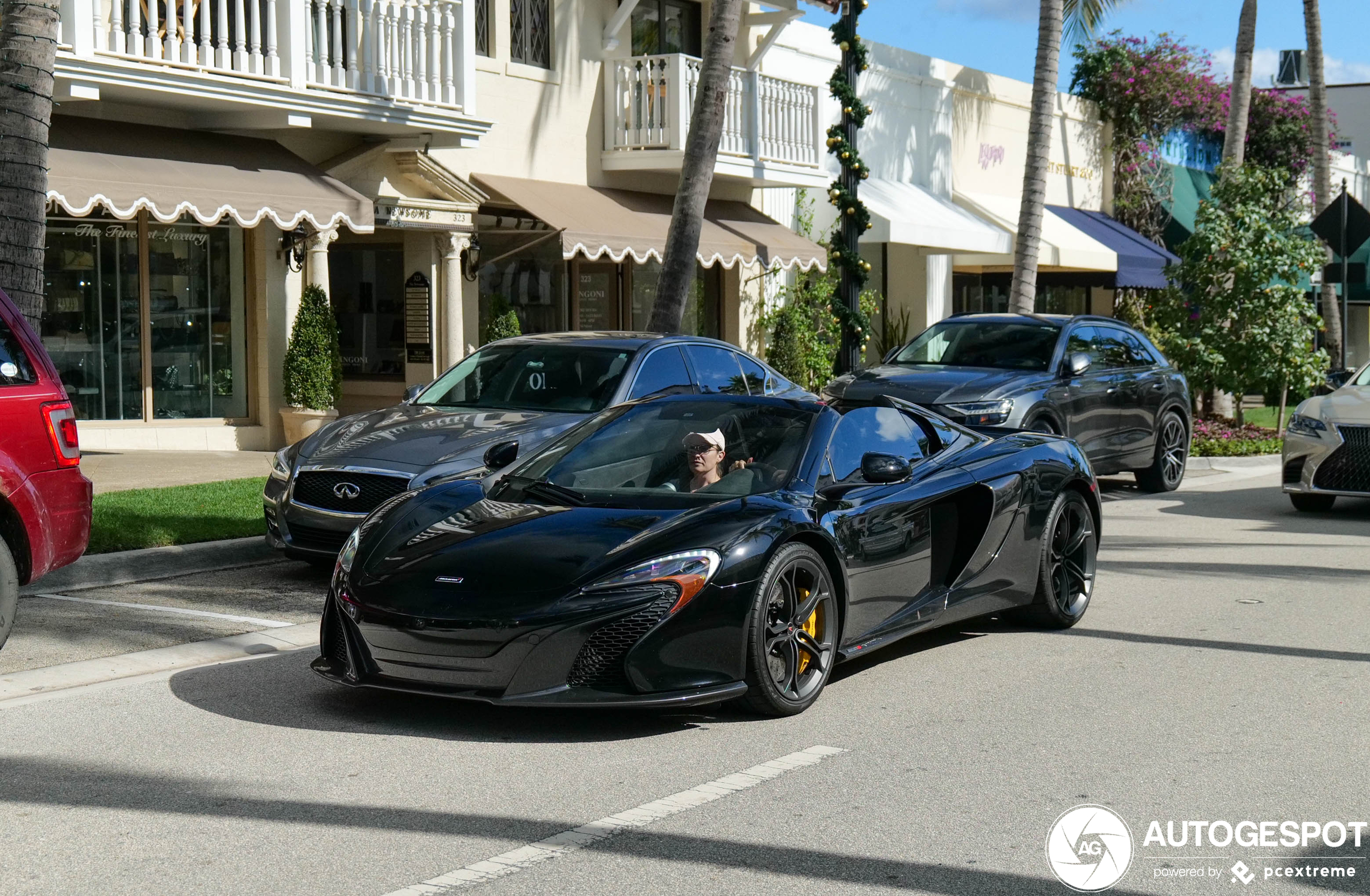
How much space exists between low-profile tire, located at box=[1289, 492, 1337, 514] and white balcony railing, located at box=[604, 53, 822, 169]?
9525 mm

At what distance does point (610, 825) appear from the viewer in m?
4.97

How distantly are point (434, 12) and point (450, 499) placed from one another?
1179 centimetres

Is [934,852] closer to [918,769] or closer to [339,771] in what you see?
[918,769]

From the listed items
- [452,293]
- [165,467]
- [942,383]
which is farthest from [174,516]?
[452,293]

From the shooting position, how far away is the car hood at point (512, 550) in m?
5.92

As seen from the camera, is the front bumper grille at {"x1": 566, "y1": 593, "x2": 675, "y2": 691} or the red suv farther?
the red suv

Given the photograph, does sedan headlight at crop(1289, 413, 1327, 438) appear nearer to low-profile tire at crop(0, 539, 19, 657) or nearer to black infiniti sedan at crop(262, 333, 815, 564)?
black infiniti sedan at crop(262, 333, 815, 564)

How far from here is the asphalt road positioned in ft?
15.0

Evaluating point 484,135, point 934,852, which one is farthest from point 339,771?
point 484,135

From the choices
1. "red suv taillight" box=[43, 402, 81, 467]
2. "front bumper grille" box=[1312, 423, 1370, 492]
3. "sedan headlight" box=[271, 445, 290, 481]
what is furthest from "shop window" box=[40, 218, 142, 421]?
"front bumper grille" box=[1312, 423, 1370, 492]

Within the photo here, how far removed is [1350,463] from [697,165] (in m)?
6.51

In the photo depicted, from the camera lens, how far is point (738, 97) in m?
21.9

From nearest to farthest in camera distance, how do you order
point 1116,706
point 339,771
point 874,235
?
point 339,771 → point 1116,706 → point 874,235

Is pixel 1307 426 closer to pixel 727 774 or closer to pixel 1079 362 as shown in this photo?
pixel 1079 362
